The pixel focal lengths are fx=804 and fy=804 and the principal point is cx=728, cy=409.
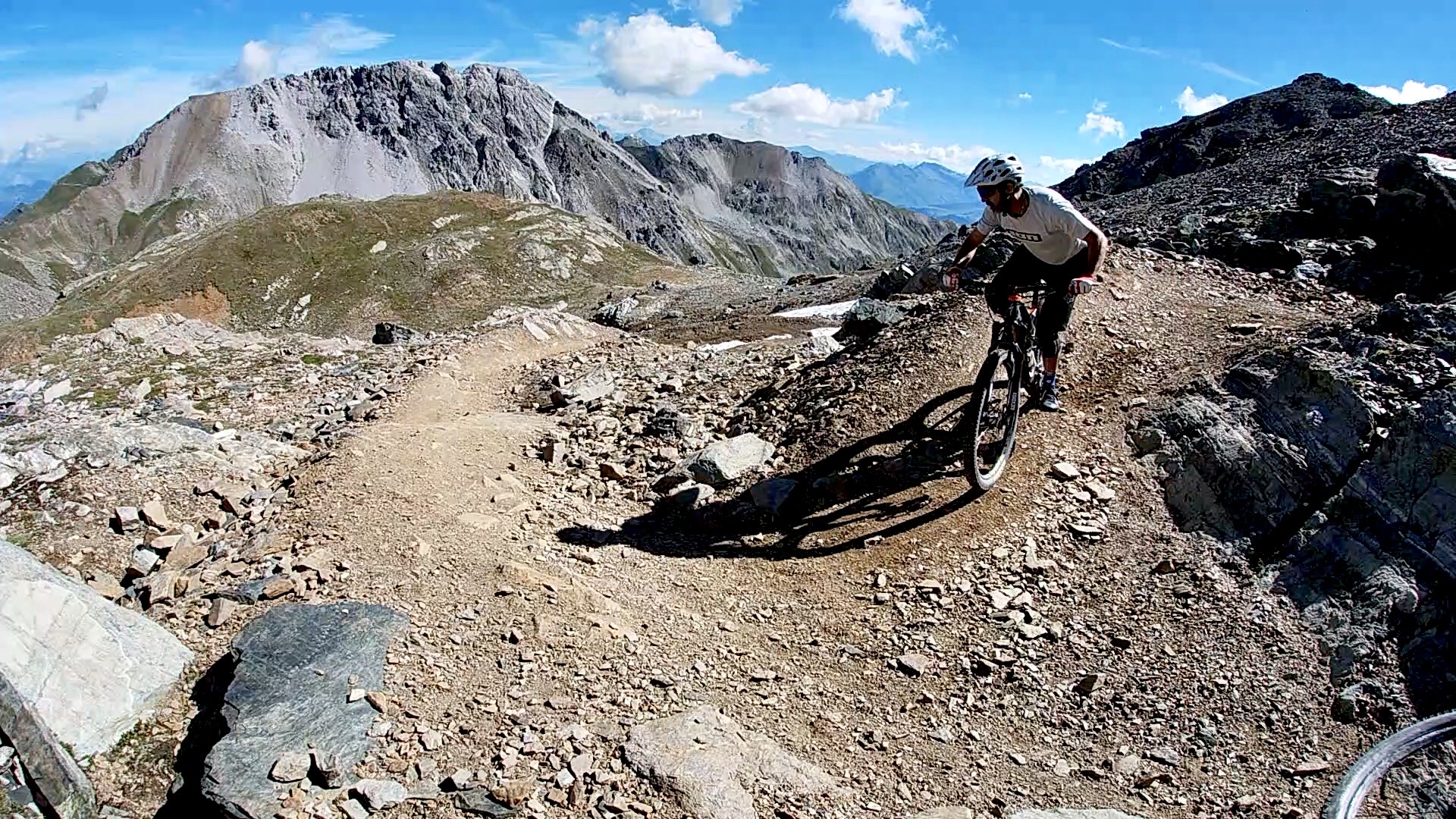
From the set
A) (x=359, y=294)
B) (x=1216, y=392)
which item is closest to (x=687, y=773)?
(x=1216, y=392)

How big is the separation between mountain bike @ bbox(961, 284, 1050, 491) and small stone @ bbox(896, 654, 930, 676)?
2.58 metres

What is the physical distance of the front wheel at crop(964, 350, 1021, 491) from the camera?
9.26 metres

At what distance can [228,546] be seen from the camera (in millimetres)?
9969

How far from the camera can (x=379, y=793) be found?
231 inches

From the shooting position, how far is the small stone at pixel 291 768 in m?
5.98

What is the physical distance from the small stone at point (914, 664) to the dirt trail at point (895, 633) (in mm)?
122

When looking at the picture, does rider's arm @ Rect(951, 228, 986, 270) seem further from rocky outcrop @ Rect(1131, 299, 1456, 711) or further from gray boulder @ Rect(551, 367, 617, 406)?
gray boulder @ Rect(551, 367, 617, 406)

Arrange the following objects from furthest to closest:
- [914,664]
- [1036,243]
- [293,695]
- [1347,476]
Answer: [1036,243]
[1347,476]
[914,664]
[293,695]

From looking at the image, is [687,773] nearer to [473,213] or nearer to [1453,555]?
[1453,555]

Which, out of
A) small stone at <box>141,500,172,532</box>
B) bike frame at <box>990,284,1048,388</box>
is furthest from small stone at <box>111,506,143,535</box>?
bike frame at <box>990,284,1048,388</box>

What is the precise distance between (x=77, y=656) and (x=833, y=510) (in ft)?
25.3

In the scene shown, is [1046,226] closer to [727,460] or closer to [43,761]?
[727,460]

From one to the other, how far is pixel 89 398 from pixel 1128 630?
21509 millimetres

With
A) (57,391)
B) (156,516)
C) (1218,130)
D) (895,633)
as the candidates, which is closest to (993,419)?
(895,633)
